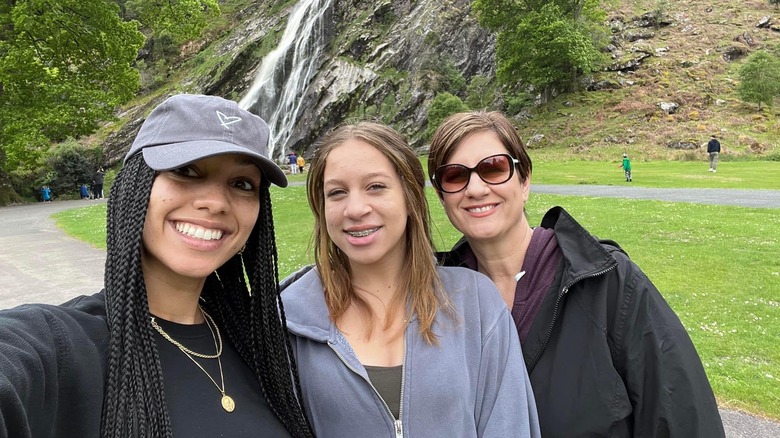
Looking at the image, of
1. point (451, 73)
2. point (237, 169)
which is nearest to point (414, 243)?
point (237, 169)

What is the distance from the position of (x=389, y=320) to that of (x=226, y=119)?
110 cm

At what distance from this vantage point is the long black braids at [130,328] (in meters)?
1.56

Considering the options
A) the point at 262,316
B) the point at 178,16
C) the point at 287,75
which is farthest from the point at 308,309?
the point at 287,75

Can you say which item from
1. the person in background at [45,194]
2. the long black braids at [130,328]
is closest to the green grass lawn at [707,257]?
the long black braids at [130,328]

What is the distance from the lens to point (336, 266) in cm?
249

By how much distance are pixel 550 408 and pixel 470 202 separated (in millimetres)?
1009

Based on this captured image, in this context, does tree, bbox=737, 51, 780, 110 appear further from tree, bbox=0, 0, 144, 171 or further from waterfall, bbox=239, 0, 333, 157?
tree, bbox=0, 0, 144, 171

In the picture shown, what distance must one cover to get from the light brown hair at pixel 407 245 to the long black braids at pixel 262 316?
10.6 inches

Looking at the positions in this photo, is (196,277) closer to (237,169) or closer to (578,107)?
(237,169)

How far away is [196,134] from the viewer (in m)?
1.84

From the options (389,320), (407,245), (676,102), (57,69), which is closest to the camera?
(389,320)

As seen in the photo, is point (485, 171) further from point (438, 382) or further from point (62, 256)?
point (62, 256)

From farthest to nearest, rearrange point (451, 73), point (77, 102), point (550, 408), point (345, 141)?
1. point (451, 73)
2. point (77, 102)
3. point (345, 141)
4. point (550, 408)

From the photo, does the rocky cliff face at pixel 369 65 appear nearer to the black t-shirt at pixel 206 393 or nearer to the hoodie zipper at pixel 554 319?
the hoodie zipper at pixel 554 319
